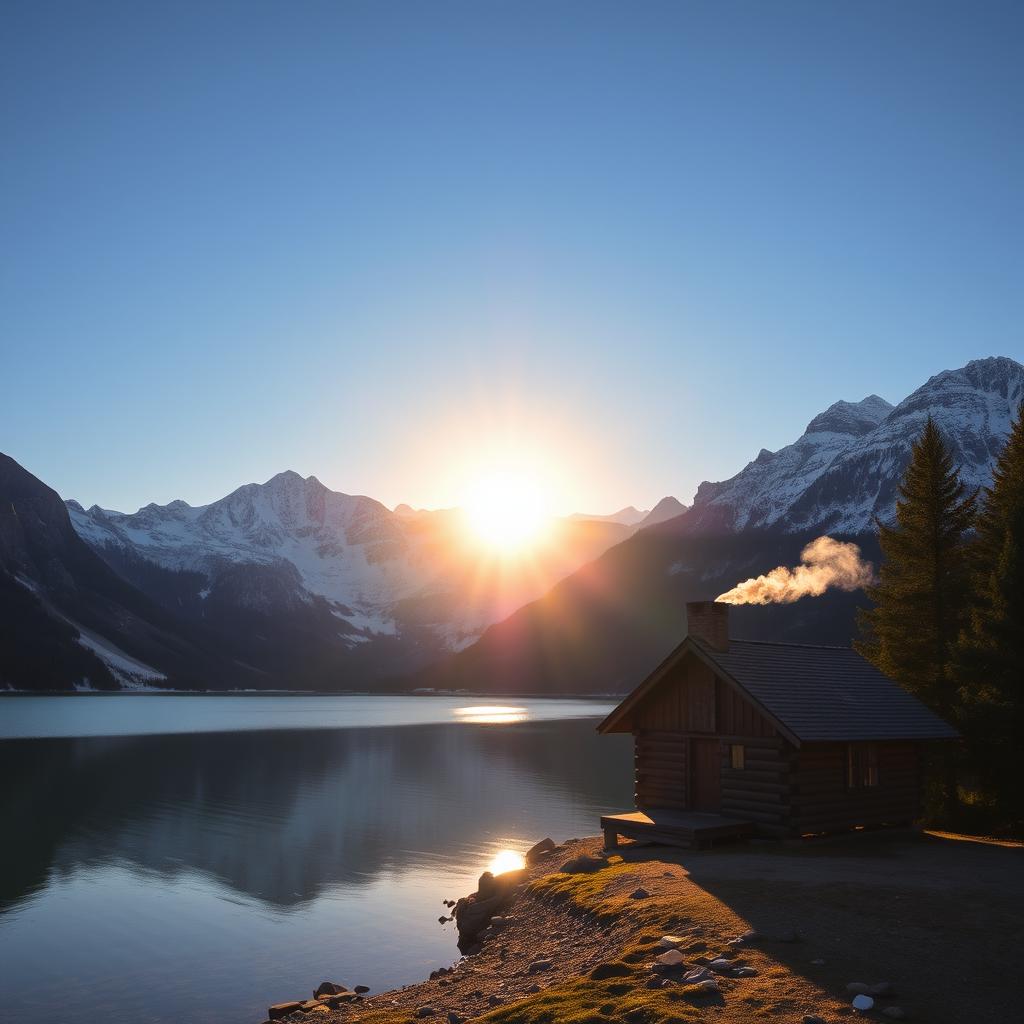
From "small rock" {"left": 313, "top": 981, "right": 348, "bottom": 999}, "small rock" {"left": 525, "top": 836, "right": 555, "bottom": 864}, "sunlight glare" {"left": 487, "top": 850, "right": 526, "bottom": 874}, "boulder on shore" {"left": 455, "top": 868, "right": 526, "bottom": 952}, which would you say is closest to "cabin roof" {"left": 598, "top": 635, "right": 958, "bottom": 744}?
"small rock" {"left": 525, "top": 836, "right": 555, "bottom": 864}

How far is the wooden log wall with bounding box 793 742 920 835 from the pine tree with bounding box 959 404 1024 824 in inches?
125

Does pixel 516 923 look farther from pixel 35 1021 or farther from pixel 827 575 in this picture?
pixel 827 575

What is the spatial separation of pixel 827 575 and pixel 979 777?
60.7 feet

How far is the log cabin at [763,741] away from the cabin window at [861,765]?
3cm

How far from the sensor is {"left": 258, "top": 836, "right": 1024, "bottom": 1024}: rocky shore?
54.3 ft

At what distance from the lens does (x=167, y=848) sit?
4884 centimetres

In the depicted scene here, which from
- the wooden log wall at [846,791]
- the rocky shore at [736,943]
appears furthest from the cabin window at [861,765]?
the rocky shore at [736,943]

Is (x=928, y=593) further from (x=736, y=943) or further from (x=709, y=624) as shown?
(x=736, y=943)

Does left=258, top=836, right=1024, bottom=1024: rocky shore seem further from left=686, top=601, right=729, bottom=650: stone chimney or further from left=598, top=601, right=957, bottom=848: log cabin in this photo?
left=686, top=601, right=729, bottom=650: stone chimney

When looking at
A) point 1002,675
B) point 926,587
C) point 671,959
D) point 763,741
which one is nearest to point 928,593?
point 926,587

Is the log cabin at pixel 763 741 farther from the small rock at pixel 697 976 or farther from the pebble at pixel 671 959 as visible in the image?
the small rock at pixel 697 976

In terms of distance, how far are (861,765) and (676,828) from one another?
7010 millimetres

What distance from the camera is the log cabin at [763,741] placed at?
30344mm

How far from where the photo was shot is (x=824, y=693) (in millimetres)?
33344
